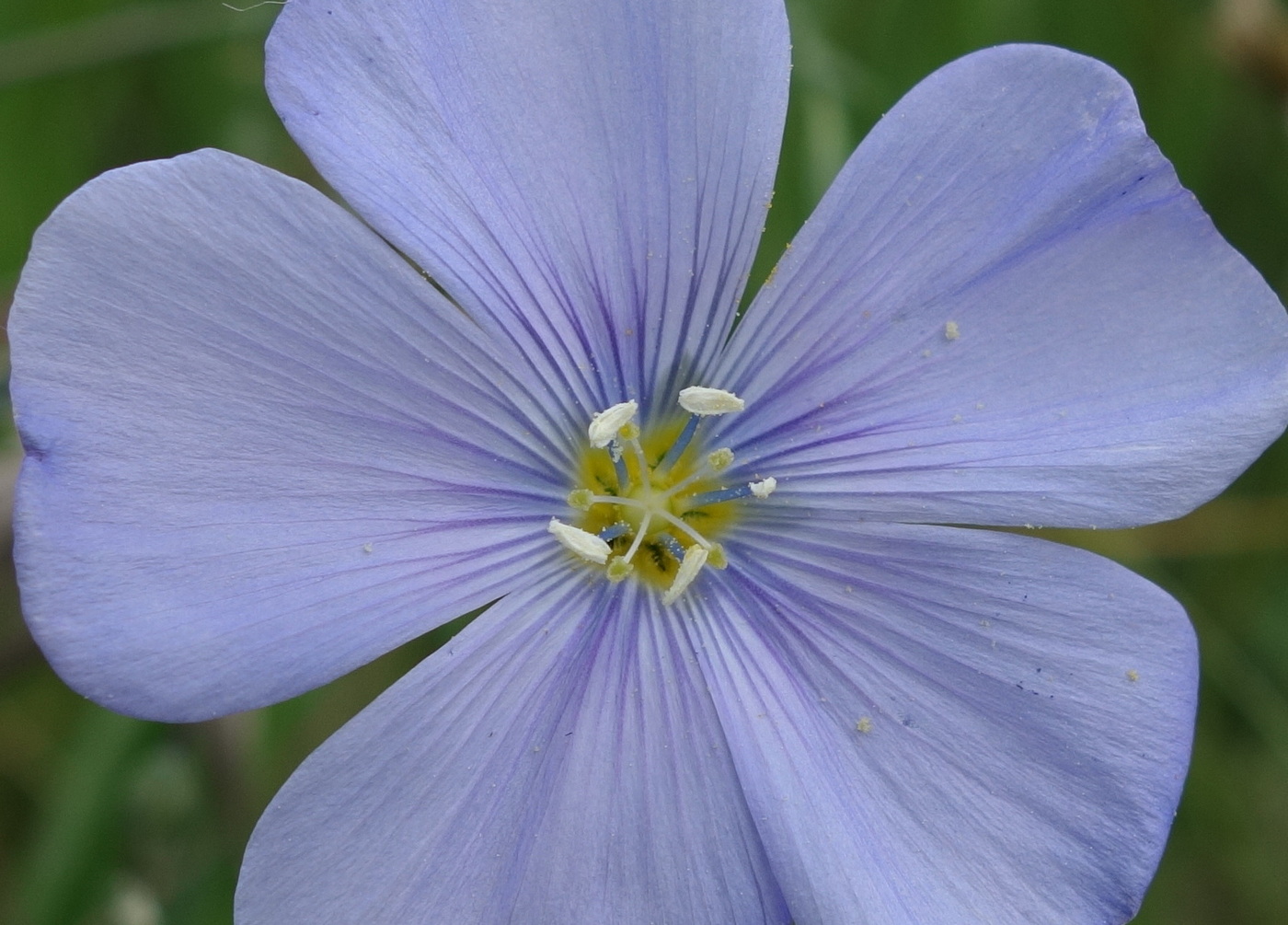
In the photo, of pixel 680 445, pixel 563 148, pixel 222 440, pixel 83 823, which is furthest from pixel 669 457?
pixel 83 823

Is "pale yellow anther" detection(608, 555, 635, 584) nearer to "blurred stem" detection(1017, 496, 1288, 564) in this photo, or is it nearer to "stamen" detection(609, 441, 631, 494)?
"stamen" detection(609, 441, 631, 494)

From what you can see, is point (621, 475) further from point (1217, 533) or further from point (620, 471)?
point (1217, 533)

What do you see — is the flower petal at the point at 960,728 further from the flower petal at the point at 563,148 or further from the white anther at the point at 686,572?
the flower petal at the point at 563,148

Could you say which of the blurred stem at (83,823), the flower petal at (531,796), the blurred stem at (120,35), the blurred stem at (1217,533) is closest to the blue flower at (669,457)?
the flower petal at (531,796)

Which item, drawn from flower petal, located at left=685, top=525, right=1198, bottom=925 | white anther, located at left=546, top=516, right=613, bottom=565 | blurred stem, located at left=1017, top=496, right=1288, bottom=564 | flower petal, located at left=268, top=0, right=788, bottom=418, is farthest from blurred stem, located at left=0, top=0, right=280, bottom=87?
blurred stem, located at left=1017, top=496, right=1288, bottom=564

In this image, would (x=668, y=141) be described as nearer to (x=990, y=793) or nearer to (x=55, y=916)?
(x=990, y=793)
